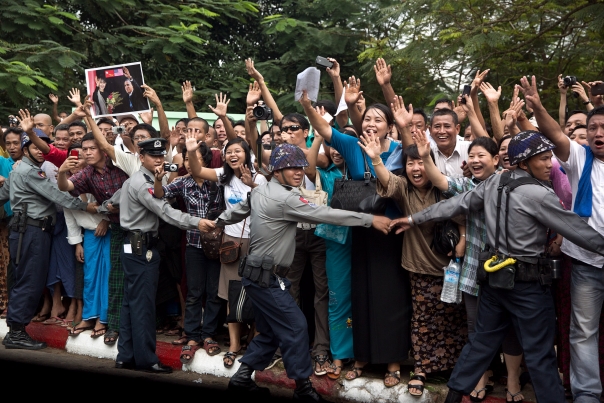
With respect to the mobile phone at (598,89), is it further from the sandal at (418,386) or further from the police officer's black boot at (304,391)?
the police officer's black boot at (304,391)

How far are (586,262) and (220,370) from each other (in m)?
3.61

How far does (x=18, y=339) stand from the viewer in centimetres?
793

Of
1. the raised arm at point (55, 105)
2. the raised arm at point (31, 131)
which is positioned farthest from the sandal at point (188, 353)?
the raised arm at point (55, 105)

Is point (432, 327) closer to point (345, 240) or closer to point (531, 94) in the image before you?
point (345, 240)

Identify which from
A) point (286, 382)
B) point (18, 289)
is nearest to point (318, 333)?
point (286, 382)

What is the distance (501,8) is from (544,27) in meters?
0.64

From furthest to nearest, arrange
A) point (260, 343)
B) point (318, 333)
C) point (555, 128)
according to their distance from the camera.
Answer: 1. point (318, 333)
2. point (260, 343)
3. point (555, 128)

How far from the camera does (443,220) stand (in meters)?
5.54

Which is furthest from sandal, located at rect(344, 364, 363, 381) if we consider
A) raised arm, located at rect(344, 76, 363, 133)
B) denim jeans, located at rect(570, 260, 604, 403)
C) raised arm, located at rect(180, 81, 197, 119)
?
raised arm, located at rect(180, 81, 197, 119)

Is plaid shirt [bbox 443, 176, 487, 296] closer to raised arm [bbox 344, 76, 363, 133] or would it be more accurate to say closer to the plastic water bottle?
the plastic water bottle

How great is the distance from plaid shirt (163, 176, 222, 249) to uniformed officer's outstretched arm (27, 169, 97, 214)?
1.16 m

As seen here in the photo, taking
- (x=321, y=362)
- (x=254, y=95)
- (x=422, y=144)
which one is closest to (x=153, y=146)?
(x=254, y=95)

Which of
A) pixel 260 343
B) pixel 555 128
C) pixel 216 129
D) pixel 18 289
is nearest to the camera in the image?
pixel 555 128

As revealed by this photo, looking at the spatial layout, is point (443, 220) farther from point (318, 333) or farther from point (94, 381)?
point (94, 381)
